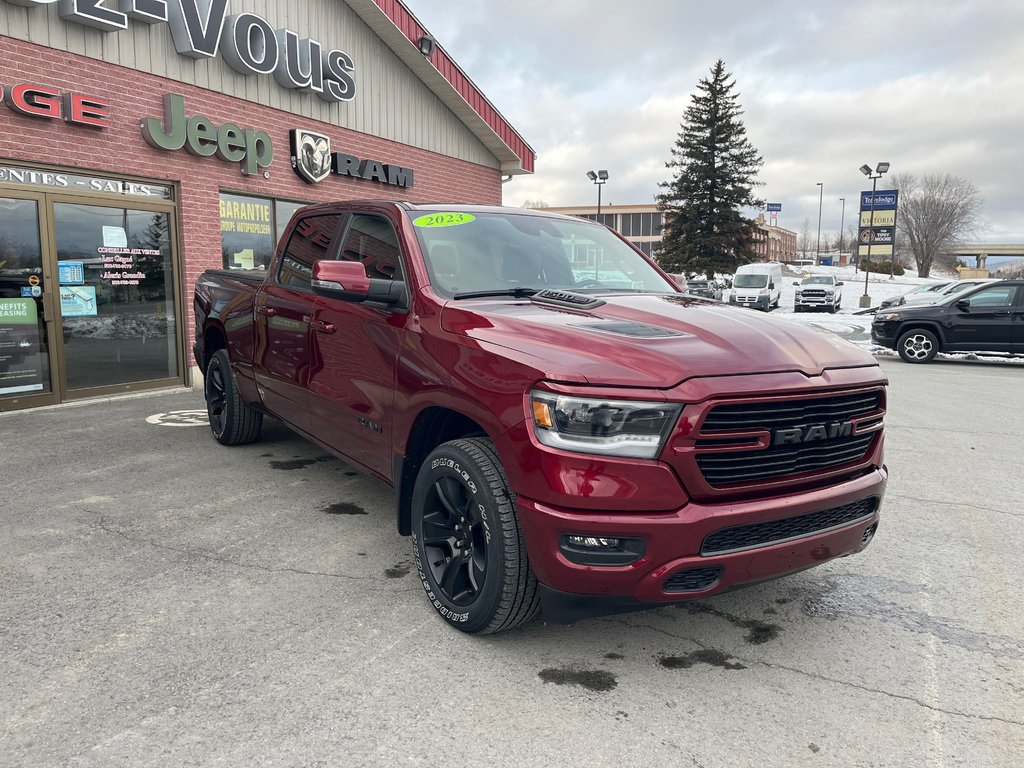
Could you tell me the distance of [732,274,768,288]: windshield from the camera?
36.0m

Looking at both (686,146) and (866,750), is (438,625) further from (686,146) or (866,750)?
(686,146)

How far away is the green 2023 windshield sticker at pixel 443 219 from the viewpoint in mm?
3917

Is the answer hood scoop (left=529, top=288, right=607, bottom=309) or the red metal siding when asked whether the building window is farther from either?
hood scoop (left=529, top=288, right=607, bottom=309)

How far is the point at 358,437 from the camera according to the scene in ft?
12.9

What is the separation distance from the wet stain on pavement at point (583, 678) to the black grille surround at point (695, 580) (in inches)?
19.6

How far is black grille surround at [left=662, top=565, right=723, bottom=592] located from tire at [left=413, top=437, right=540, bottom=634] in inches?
20.8

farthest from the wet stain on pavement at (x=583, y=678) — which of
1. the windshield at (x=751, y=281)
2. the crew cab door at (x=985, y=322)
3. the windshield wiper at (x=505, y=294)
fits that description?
the windshield at (x=751, y=281)

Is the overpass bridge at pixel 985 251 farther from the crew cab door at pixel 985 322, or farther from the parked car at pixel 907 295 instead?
the crew cab door at pixel 985 322

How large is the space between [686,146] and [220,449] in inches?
1782

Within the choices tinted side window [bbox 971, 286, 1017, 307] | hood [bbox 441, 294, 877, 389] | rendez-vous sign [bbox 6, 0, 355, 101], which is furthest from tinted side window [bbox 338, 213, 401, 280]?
tinted side window [bbox 971, 286, 1017, 307]

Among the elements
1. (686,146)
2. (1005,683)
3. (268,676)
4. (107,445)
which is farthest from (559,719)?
(686,146)

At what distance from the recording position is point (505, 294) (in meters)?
3.62

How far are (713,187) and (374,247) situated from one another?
45.5 meters

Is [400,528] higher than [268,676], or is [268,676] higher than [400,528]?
[400,528]
